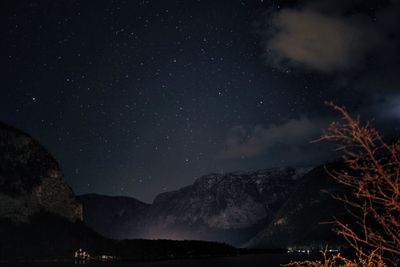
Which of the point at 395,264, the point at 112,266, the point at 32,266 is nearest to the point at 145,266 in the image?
the point at 112,266

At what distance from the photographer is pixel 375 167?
851 centimetres

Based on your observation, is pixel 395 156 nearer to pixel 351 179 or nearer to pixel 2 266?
pixel 351 179

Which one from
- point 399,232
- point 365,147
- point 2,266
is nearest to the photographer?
point 365,147

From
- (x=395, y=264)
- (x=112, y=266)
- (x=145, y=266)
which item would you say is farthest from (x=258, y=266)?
(x=395, y=264)

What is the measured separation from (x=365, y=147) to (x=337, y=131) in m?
0.64

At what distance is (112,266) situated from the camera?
190 metres

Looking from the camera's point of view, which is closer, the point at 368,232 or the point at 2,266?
the point at 368,232

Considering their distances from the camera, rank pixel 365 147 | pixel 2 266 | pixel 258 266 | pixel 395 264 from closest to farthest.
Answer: pixel 365 147 < pixel 395 264 < pixel 2 266 < pixel 258 266

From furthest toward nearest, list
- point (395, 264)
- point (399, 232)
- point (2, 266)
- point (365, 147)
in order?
point (2, 266) < point (395, 264) < point (399, 232) < point (365, 147)

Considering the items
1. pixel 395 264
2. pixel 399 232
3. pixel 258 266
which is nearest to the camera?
pixel 399 232

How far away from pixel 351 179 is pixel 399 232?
1808 mm

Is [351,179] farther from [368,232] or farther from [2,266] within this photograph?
[2,266]

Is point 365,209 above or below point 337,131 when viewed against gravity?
below

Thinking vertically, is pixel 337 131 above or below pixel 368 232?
above
